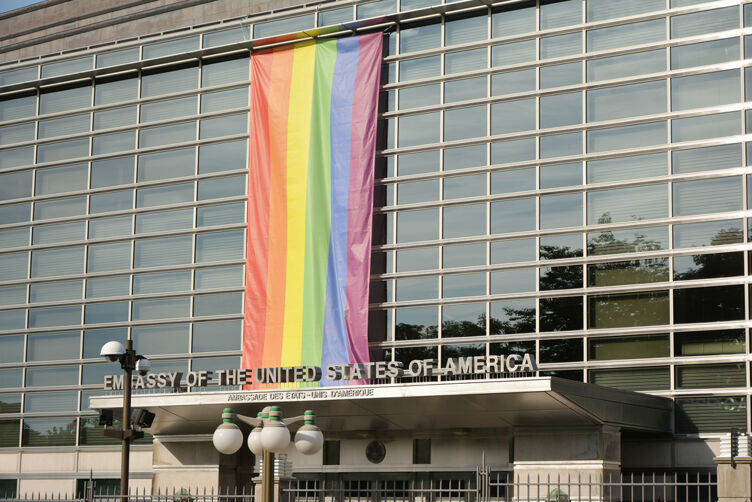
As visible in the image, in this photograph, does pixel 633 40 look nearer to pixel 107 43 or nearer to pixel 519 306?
pixel 519 306

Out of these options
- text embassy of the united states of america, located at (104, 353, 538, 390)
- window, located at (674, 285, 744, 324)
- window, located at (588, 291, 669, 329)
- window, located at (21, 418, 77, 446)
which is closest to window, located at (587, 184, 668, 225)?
window, located at (588, 291, 669, 329)

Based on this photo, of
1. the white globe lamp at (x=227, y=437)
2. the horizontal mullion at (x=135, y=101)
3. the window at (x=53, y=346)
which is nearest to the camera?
the white globe lamp at (x=227, y=437)

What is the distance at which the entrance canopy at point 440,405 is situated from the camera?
138 feet

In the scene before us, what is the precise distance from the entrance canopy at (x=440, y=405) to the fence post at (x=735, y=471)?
1235 cm

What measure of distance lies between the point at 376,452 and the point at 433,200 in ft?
38.1

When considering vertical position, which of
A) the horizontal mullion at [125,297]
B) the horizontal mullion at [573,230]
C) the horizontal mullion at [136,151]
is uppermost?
the horizontal mullion at [136,151]

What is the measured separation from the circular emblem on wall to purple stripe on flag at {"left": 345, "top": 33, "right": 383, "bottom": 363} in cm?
385

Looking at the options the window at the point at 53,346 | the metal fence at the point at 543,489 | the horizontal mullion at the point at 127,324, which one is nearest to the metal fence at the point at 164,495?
the metal fence at the point at 543,489

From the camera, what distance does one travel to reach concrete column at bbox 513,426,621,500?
43.7m

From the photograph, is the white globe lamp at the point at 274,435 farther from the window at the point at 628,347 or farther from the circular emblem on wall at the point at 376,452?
the circular emblem on wall at the point at 376,452

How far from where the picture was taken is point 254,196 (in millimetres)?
57469

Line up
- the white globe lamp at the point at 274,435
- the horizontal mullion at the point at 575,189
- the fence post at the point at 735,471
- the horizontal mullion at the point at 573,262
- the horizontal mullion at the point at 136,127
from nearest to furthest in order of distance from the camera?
the white globe lamp at the point at 274,435
the fence post at the point at 735,471
the horizontal mullion at the point at 573,262
the horizontal mullion at the point at 575,189
the horizontal mullion at the point at 136,127

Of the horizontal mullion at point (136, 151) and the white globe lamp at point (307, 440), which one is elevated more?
the horizontal mullion at point (136, 151)

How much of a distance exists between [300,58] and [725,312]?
23611 mm
